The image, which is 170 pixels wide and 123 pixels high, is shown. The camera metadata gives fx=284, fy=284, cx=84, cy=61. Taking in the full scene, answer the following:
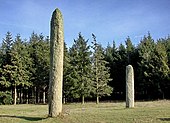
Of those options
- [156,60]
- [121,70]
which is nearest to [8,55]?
[121,70]

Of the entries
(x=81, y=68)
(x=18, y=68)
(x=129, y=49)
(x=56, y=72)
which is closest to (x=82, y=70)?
(x=81, y=68)

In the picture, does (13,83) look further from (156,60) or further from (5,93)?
(156,60)

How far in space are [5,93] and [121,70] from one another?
27302mm

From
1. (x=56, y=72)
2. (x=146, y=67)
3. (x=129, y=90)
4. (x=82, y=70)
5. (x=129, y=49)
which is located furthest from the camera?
(x=129, y=49)

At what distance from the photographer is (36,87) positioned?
6438cm

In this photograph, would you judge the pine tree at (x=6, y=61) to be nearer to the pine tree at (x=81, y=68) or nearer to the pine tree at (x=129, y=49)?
the pine tree at (x=81, y=68)

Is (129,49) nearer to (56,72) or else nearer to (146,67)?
(146,67)

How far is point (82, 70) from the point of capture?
5384cm

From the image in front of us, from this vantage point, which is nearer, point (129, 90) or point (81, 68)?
point (129, 90)

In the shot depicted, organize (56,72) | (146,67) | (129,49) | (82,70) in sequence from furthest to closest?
(129,49) < (146,67) < (82,70) < (56,72)

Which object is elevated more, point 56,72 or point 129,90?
point 56,72

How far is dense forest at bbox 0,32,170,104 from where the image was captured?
53938mm

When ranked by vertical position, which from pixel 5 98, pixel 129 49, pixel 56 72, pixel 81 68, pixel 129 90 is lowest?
pixel 5 98

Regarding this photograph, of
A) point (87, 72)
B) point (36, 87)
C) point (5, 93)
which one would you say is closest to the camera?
point (87, 72)
